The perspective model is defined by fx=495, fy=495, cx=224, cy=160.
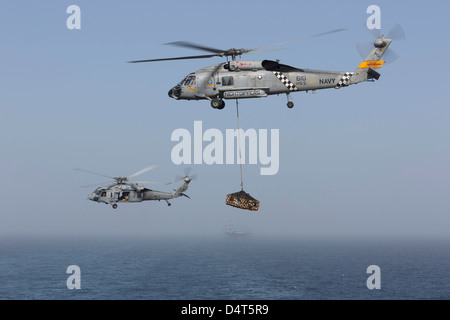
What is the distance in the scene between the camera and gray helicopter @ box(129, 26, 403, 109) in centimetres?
3678

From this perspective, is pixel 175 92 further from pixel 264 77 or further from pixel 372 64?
pixel 372 64

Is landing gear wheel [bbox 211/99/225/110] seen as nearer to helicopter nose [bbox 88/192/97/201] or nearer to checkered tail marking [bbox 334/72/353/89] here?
checkered tail marking [bbox 334/72/353/89]

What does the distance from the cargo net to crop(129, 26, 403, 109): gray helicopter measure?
693 cm

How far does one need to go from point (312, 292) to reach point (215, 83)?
124113mm

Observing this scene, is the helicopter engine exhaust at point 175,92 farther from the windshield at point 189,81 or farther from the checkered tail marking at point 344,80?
the checkered tail marking at point 344,80

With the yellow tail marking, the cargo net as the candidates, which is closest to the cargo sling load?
the cargo net

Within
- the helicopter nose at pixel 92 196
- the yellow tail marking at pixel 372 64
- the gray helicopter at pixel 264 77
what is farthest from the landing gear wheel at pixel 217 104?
the helicopter nose at pixel 92 196

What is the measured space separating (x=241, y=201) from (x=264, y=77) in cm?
945

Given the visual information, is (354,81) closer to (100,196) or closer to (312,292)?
(100,196)

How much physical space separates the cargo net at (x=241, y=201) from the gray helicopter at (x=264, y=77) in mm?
6927

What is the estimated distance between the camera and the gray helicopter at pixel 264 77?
36781 mm
